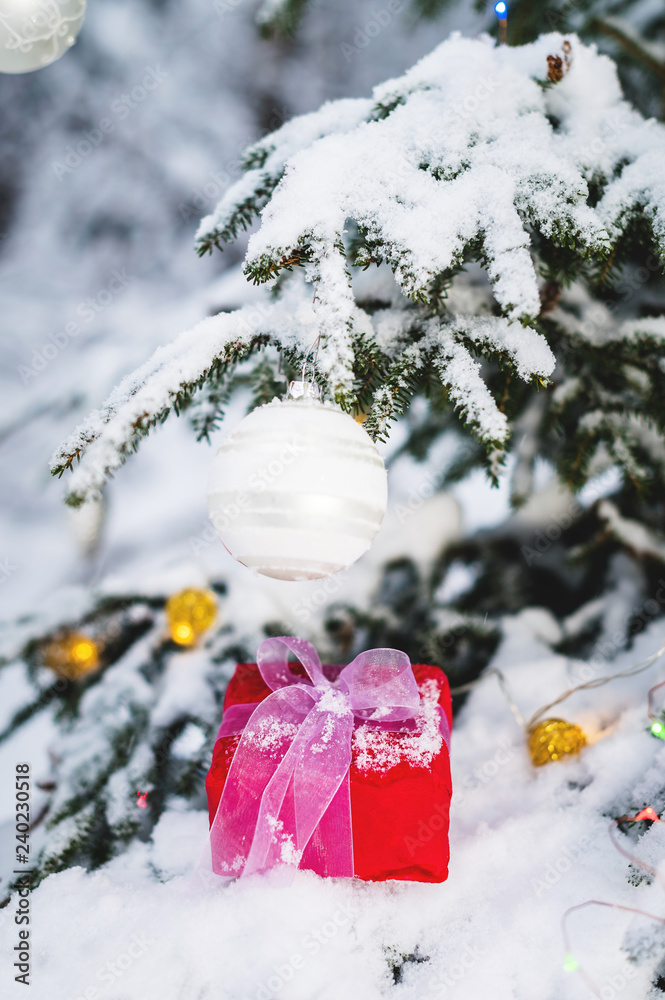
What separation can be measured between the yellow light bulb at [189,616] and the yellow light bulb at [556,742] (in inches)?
22.6

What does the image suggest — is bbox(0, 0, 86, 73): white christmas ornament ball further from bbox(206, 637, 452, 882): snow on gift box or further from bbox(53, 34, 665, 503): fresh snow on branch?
bbox(206, 637, 452, 882): snow on gift box

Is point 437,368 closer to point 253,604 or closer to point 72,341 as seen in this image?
point 253,604

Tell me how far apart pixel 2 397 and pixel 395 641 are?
106cm

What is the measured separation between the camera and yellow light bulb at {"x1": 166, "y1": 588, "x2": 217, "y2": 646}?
3.19ft

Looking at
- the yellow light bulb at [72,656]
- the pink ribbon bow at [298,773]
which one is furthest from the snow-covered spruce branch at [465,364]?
the yellow light bulb at [72,656]

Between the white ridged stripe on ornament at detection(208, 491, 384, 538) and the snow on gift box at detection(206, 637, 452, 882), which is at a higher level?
the white ridged stripe on ornament at detection(208, 491, 384, 538)

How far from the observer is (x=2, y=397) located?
127 cm

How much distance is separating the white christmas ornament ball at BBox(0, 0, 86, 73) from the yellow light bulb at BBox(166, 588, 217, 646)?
845 mm

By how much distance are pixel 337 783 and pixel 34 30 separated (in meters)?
1.03

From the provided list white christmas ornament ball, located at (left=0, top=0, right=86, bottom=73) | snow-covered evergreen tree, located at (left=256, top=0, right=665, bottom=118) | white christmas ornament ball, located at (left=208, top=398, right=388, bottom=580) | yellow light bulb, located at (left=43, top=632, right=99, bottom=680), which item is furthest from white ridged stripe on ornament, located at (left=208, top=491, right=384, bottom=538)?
snow-covered evergreen tree, located at (left=256, top=0, right=665, bottom=118)

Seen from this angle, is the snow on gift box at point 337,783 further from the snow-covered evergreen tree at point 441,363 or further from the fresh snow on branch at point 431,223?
the fresh snow on branch at point 431,223

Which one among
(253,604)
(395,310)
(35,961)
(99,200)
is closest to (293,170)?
(395,310)

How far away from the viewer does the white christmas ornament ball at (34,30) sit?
71 cm

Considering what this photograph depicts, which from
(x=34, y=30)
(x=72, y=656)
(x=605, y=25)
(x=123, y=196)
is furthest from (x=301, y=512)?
(x=123, y=196)
